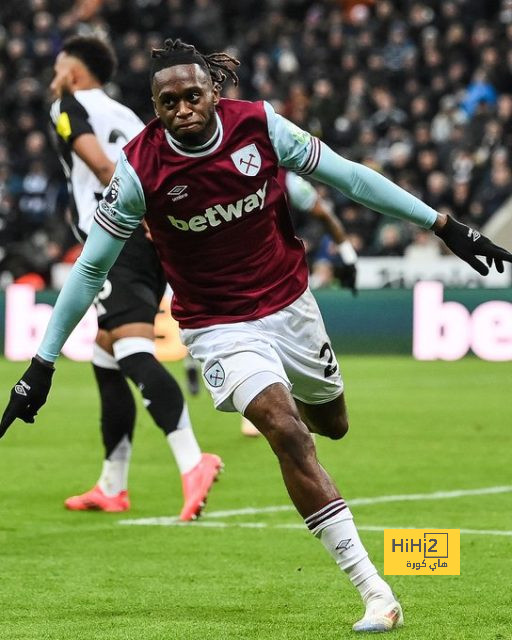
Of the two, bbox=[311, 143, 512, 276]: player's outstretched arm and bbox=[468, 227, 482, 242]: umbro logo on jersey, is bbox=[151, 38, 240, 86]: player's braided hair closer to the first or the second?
bbox=[311, 143, 512, 276]: player's outstretched arm

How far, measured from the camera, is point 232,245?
564 centimetres

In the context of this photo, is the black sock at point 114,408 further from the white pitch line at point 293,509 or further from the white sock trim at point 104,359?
the white pitch line at point 293,509

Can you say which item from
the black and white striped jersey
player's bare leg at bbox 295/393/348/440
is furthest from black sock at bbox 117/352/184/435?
player's bare leg at bbox 295/393/348/440

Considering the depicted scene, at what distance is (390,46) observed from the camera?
24.0 metres

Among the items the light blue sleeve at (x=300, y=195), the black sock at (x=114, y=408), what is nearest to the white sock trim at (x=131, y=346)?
the black sock at (x=114, y=408)

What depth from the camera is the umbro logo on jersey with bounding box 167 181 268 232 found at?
5516 mm

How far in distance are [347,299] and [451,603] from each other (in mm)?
12662

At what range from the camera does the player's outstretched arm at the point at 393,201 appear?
17.8 ft

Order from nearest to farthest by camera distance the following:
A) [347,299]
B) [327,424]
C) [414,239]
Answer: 1. [327,424]
2. [347,299]
3. [414,239]

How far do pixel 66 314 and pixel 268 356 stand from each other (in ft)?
2.47

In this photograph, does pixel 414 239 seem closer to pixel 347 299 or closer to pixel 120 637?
pixel 347 299

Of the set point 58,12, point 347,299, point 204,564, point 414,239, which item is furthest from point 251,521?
point 58,12

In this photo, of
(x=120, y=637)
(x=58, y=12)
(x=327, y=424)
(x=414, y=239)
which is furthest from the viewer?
(x=58, y=12)

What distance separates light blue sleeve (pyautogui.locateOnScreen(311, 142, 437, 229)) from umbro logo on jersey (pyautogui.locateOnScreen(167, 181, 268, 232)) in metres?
0.26
